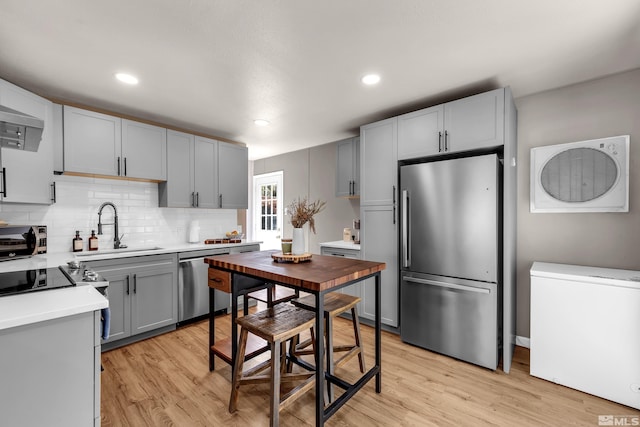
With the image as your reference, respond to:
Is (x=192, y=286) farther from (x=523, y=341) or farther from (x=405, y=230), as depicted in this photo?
(x=523, y=341)

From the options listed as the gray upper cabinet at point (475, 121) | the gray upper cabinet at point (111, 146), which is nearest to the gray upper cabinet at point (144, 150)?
the gray upper cabinet at point (111, 146)

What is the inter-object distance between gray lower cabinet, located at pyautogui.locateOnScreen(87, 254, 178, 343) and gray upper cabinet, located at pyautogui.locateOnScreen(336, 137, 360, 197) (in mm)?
2213

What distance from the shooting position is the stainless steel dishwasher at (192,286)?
3.32 meters

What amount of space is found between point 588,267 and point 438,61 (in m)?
2.11

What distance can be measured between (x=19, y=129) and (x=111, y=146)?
1.52 m

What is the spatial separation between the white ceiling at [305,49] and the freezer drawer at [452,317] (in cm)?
178

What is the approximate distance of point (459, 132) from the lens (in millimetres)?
2666

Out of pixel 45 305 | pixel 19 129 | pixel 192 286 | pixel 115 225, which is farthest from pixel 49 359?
pixel 115 225

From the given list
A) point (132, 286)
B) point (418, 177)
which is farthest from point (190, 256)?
point (418, 177)

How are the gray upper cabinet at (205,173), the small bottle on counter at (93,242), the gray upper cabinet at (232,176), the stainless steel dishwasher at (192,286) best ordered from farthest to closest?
the gray upper cabinet at (232,176)
the gray upper cabinet at (205,173)
the stainless steel dishwasher at (192,286)
the small bottle on counter at (93,242)

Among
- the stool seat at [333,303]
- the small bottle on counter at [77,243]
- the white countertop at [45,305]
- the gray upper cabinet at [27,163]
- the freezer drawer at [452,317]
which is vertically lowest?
the freezer drawer at [452,317]

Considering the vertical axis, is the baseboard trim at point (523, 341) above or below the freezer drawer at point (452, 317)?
below

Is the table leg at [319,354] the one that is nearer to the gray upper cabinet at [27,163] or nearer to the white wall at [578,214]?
the white wall at [578,214]

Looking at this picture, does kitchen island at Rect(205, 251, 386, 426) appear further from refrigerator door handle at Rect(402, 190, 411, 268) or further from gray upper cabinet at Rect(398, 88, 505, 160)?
gray upper cabinet at Rect(398, 88, 505, 160)
